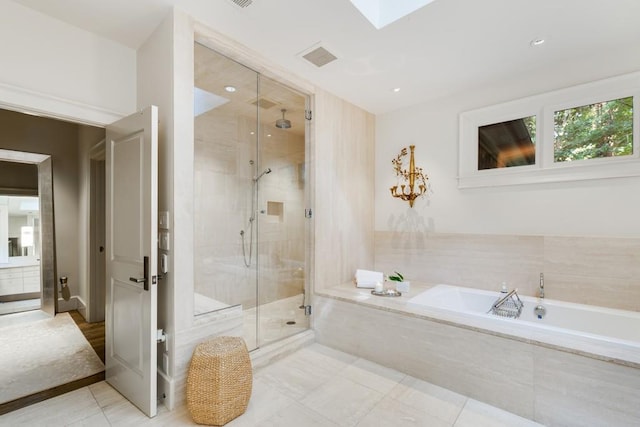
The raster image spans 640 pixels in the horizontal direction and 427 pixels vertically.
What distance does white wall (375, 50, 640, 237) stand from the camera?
96.3 inches

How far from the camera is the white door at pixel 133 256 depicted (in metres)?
1.88

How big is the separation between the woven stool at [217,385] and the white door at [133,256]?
0.91 feet

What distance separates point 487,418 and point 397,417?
573 mm

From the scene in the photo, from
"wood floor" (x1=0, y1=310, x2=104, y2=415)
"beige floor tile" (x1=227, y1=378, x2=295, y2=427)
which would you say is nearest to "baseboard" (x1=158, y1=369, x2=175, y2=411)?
"beige floor tile" (x1=227, y1=378, x2=295, y2=427)

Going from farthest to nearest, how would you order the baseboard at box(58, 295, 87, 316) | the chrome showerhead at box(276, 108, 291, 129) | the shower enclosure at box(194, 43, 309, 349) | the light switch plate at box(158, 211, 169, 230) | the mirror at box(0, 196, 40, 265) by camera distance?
the baseboard at box(58, 295, 87, 316) < the mirror at box(0, 196, 40, 265) < the chrome showerhead at box(276, 108, 291, 129) < the shower enclosure at box(194, 43, 309, 349) < the light switch plate at box(158, 211, 169, 230)

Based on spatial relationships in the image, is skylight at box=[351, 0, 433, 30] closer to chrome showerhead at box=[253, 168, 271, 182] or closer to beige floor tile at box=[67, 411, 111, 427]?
chrome showerhead at box=[253, 168, 271, 182]

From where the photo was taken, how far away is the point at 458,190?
10.7ft

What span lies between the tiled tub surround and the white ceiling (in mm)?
2153

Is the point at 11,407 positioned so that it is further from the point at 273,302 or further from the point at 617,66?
the point at 617,66

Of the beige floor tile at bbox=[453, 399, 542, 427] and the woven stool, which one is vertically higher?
the woven stool

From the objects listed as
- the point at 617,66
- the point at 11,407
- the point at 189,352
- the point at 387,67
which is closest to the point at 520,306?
the point at 617,66

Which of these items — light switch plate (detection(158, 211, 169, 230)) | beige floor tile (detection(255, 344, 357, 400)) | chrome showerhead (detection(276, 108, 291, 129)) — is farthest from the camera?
chrome showerhead (detection(276, 108, 291, 129))

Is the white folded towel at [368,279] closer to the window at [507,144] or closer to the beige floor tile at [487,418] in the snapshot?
the beige floor tile at [487,418]

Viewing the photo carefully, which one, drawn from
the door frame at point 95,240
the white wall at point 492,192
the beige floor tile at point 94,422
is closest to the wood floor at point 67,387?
the door frame at point 95,240
